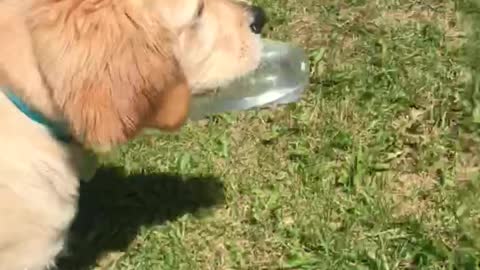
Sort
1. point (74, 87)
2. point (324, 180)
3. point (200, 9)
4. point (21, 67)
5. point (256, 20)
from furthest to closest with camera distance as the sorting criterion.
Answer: point (324, 180), point (256, 20), point (200, 9), point (21, 67), point (74, 87)

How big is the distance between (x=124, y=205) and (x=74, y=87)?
4.71 feet

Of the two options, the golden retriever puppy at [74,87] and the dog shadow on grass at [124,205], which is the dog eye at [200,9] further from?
the dog shadow on grass at [124,205]

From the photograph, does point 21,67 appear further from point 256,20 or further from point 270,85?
point 270,85

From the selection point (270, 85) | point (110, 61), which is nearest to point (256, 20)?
point (270, 85)

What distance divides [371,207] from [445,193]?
0.28m

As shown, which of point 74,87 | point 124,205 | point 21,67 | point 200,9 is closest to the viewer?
point 74,87

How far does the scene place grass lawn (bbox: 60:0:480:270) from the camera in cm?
416

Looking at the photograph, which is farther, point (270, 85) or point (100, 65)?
point (270, 85)

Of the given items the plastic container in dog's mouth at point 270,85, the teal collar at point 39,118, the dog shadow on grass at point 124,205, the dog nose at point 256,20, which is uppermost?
the dog nose at point 256,20

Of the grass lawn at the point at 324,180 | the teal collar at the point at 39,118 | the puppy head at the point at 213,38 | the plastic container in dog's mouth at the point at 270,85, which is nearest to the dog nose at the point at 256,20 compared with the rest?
the puppy head at the point at 213,38

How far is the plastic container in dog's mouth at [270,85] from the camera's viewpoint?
14.3 ft

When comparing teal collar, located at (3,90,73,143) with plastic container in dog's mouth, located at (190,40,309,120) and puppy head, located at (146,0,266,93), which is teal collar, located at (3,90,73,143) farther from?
plastic container in dog's mouth, located at (190,40,309,120)

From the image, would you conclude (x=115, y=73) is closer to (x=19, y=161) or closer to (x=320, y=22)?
(x=19, y=161)

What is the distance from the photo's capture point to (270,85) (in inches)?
185
